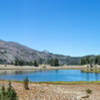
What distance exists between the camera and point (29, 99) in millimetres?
19125

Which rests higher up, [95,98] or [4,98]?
[4,98]

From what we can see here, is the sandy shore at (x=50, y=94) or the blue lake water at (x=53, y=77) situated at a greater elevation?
the sandy shore at (x=50, y=94)

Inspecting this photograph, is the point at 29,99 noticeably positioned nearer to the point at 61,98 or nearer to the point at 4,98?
the point at 61,98

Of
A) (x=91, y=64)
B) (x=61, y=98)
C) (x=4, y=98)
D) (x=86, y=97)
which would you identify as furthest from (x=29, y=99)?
(x=91, y=64)

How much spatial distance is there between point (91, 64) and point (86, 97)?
7064 inches

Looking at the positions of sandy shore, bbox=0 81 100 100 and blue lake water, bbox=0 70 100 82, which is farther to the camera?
blue lake water, bbox=0 70 100 82

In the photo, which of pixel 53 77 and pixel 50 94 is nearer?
pixel 50 94

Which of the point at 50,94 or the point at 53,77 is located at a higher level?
the point at 50,94

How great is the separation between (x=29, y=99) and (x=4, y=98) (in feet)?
19.0

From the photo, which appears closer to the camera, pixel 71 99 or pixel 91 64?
pixel 71 99

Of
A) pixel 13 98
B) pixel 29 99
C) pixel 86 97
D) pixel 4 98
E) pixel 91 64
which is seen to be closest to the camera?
pixel 4 98

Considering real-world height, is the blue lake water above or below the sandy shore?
below

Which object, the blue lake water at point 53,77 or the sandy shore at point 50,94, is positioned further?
the blue lake water at point 53,77

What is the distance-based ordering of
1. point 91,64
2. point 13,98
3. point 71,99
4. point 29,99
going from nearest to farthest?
point 13,98 → point 29,99 → point 71,99 → point 91,64
